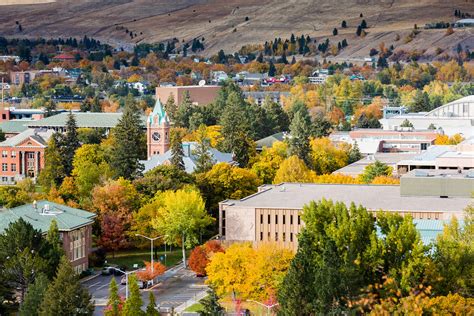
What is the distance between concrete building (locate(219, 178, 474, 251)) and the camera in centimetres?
9094

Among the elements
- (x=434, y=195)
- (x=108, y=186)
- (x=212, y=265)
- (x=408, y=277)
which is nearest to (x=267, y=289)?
(x=212, y=265)

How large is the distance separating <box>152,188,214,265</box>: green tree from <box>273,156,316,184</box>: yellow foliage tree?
15629mm

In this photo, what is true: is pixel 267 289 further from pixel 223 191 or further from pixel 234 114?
pixel 234 114

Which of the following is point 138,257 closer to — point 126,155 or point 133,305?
point 126,155

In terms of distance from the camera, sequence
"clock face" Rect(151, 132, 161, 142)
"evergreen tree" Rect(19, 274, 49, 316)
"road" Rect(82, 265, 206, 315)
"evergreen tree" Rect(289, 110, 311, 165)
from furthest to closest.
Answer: "clock face" Rect(151, 132, 161, 142), "evergreen tree" Rect(289, 110, 311, 165), "road" Rect(82, 265, 206, 315), "evergreen tree" Rect(19, 274, 49, 316)

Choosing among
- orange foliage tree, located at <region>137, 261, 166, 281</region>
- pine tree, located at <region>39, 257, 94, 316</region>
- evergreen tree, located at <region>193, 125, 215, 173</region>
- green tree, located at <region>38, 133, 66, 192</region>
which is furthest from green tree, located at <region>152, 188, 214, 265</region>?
green tree, located at <region>38, 133, 66, 192</region>

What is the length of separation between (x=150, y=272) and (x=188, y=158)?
121 ft

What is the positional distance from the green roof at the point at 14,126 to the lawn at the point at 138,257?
60167mm

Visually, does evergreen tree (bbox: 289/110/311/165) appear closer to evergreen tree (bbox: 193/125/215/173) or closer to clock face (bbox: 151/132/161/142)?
evergreen tree (bbox: 193/125/215/173)

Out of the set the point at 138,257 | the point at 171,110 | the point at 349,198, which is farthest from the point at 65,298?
the point at 171,110

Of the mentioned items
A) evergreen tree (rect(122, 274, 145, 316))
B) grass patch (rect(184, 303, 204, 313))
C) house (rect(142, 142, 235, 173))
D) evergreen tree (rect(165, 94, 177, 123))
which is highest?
evergreen tree (rect(165, 94, 177, 123))

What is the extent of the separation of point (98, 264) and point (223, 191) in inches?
666

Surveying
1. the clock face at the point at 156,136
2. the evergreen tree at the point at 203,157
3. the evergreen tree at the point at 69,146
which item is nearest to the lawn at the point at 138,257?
the evergreen tree at the point at 203,157

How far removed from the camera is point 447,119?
162 meters
